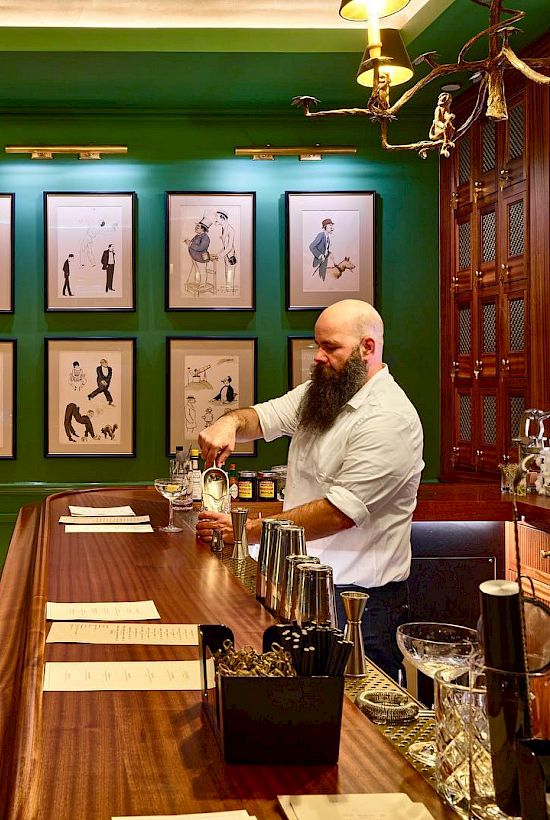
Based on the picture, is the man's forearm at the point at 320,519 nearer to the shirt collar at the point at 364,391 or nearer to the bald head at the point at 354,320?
the shirt collar at the point at 364,391

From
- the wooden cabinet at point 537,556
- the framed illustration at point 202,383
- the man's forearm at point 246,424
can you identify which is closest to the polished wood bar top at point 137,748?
the man's forearm at point 246,424

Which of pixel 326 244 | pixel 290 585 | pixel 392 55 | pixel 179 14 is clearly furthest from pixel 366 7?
pixel 326 244

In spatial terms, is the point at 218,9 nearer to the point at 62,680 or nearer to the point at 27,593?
the point at 27,593

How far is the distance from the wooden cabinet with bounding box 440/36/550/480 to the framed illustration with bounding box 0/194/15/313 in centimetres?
273

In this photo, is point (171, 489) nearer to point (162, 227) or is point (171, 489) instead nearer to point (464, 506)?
point (464, 506)

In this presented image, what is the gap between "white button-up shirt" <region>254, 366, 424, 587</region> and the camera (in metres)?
3.00

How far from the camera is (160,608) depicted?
7.05ft

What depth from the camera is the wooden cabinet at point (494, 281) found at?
187 inches

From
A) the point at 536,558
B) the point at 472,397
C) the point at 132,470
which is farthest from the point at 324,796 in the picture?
the point at 132,470

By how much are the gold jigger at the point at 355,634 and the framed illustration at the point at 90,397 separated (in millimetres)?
4293

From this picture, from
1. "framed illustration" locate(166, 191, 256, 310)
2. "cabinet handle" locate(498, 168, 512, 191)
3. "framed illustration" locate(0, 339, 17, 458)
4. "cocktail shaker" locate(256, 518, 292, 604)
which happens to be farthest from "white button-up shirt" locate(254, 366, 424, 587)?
"framed illustration" locate(0, 339, 17, 458)

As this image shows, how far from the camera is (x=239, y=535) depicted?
288cm

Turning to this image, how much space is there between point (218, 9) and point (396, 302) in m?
2.08

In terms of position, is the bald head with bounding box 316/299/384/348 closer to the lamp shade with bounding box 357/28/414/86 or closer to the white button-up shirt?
the white button-up shirt
